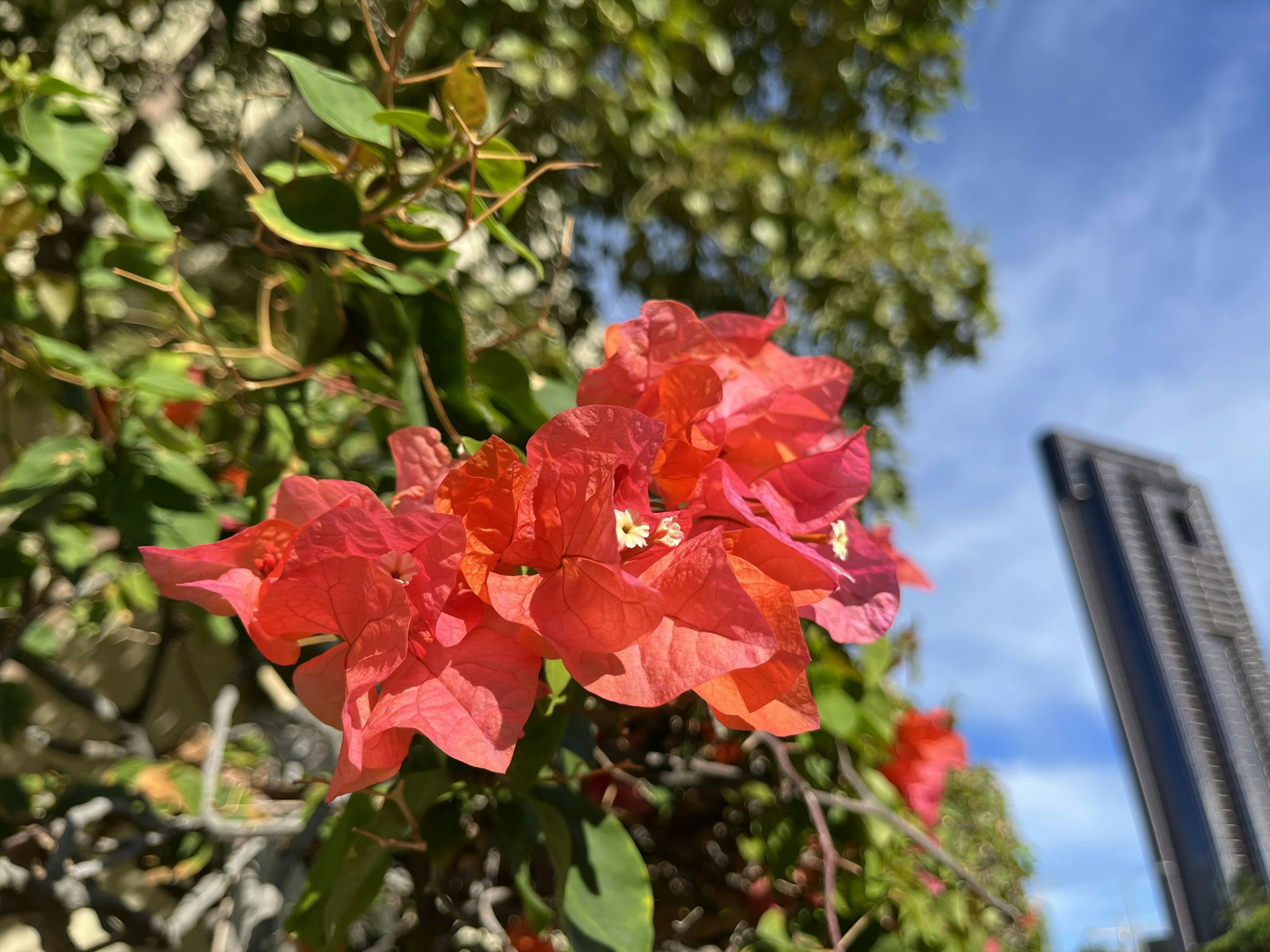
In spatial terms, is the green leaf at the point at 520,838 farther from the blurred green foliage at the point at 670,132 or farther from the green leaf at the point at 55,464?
the blurred green foliage at the point at 670,132

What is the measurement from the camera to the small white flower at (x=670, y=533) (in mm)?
349

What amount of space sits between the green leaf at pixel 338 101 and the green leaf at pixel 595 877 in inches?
15.6

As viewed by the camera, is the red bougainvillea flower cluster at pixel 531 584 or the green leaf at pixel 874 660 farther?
the green leaf at pixel 874 660

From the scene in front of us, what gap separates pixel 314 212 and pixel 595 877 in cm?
41

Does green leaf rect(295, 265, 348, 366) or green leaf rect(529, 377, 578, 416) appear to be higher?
green leaf rect(295, 265, 348, 366)

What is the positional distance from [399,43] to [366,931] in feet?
5.34

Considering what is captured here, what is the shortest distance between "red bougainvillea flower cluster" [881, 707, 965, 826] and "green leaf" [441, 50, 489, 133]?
0.93 meters

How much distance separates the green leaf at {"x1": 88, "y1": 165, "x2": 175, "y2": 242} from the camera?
68cm

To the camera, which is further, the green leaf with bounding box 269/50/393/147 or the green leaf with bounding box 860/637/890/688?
the green leaf with bounding box 860/637/890/688

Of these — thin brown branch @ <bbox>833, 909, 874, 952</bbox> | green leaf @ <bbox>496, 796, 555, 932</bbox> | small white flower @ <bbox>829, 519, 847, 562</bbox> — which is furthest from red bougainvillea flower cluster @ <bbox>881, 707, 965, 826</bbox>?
small white flower @ <bbox>829, 519, 847, 562</bbox>

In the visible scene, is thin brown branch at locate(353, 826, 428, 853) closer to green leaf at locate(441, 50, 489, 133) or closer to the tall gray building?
green leaf at locate(441, 50, 489, 133)

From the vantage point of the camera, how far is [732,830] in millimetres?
1078

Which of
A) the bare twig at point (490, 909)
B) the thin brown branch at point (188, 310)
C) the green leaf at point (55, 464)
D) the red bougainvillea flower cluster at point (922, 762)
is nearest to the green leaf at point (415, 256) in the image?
the thin brown branch at point (188, 310)

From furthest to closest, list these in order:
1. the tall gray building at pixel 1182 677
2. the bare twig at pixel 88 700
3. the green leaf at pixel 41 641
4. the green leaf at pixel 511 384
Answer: the tall gray building at pixel 1182 677 → the green leaf at pixel 41 641 → the bare twig at pixel 88 700 → the green leaf at pixel 511 384
